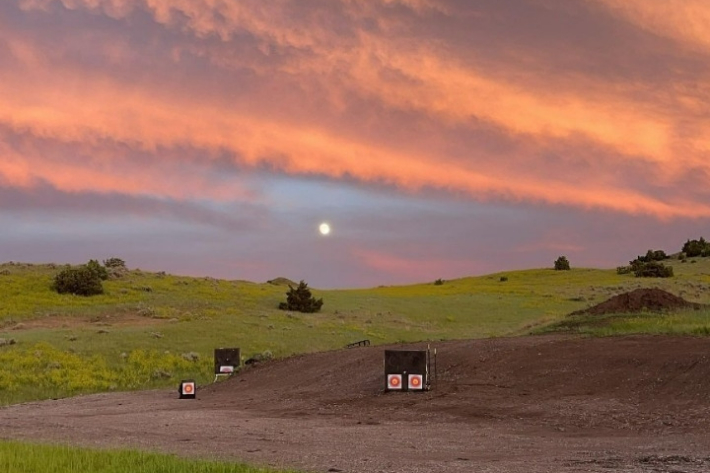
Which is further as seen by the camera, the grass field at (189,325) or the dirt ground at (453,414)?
the grass field at (189,325)

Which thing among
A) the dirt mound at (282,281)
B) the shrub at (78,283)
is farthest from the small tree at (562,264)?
the shrub at (78,283)

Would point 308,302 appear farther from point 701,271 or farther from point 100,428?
point 701,271

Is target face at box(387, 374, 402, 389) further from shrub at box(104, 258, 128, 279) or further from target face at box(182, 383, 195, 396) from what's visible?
shrub at box(104, 258, 128, 279)

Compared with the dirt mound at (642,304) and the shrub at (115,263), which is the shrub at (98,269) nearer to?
the shrub at (115,263)

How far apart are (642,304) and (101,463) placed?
36.6 metres

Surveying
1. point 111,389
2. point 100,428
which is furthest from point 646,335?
point 111,389

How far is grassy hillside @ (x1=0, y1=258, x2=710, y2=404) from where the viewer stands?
37531mm

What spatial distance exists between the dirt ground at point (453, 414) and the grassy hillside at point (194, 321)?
573cm

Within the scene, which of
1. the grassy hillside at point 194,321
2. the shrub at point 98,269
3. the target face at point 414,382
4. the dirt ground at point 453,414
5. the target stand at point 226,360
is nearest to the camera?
the dirt ground at point 453,414

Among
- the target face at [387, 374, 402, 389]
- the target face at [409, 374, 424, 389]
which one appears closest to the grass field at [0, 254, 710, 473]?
the target face at [409, 374, 424, 389]

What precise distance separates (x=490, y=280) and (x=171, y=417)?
3269 inches

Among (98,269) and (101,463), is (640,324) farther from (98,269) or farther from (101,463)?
(98,269)

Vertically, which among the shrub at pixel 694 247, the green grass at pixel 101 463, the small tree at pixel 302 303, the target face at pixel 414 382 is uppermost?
the shrub at pixel 694 247

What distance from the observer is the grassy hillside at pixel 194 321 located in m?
37.5
